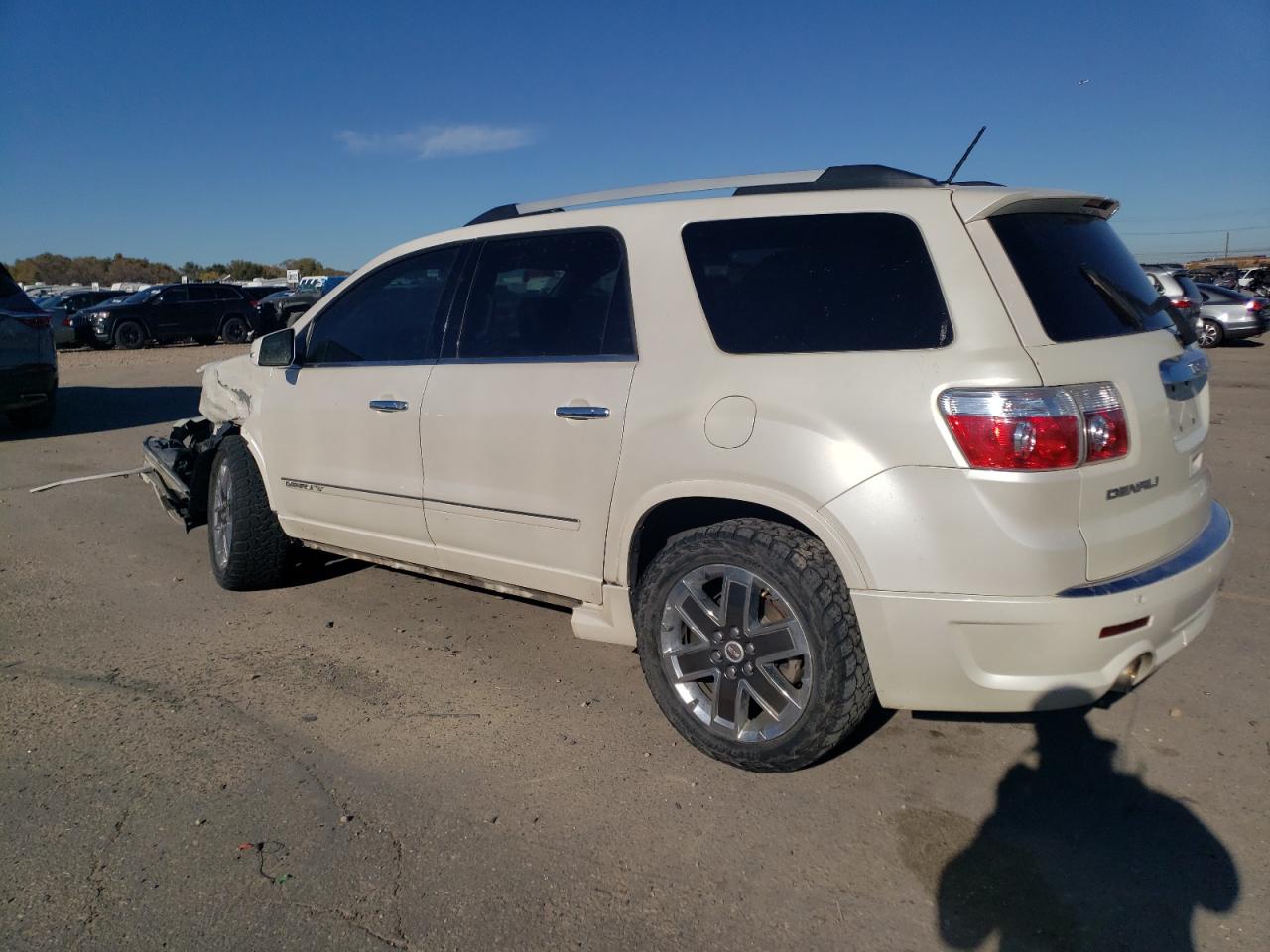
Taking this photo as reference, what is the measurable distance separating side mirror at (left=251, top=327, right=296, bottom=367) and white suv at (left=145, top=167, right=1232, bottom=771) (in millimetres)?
778

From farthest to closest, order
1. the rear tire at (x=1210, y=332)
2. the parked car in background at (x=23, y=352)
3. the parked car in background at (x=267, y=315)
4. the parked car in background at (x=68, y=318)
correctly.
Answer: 1. the parked car in background at (x=267, y=315)
2. the parked car in background at (x=68, y=318)
3. the rear tire at (x=1210, y=332)
4. the parked car in background at (x=23, y=352)

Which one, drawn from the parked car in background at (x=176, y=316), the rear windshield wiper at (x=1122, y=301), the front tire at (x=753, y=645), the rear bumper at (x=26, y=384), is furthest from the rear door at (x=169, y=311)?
the rear windshield wiper at (x=1122, y=301)

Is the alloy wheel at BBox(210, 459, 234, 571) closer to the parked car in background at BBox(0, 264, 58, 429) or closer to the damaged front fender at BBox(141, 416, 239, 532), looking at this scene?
the damaged front fender at BBox(141, 416, 239, 532)

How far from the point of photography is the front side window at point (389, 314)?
4340mm

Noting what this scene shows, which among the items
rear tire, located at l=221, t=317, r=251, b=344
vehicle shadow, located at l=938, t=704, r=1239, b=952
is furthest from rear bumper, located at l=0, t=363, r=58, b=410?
rear tire, located at l=221, t=317, r=251, b=344

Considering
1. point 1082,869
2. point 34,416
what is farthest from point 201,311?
point 1082,869

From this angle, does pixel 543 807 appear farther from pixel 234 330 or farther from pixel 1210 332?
pixel 234 330

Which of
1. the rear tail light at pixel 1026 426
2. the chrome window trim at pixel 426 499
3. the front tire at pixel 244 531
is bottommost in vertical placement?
the front tire at pixel 244 531

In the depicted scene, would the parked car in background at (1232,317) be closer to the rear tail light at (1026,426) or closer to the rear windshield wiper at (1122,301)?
the rear windshield wiper at (1122,301)

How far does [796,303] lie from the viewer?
→ 3172mm

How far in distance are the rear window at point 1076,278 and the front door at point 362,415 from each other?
2.37 m

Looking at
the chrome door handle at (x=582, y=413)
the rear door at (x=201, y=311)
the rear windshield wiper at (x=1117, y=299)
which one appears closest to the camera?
the rear windshield wiper at (x=1117, y=299)

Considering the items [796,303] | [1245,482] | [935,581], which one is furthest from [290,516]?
[1245,482]

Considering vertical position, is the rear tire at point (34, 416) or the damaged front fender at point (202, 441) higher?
the damaged front fender at point (202, 441)
